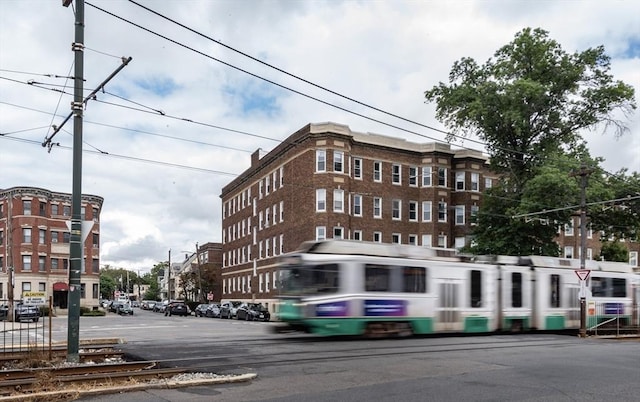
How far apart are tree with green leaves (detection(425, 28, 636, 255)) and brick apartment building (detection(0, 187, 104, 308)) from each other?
4339cm

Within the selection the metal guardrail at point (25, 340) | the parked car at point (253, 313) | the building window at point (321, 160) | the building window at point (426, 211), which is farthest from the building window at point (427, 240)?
the metal guardrail at point (25, 340)

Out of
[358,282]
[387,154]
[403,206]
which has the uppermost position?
[387,154]

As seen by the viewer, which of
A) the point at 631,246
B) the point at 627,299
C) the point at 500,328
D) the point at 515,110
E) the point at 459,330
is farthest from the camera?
the point at 631,246

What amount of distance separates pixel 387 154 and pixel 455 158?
23.8 feet

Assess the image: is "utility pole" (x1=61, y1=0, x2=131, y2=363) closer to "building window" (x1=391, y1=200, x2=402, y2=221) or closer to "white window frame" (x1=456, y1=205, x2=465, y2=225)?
"building window" (x1=391, y1=200, x2=402, y2=221)

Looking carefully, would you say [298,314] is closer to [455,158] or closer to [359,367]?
[359,367]

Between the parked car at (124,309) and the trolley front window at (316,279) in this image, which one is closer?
the trolley front window at (316,279)

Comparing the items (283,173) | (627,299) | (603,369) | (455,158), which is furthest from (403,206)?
(603,369)

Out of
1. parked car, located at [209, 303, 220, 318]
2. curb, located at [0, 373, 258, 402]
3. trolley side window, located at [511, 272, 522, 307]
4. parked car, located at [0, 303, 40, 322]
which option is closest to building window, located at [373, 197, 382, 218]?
parked car, located at [209, 303, 220, 318]

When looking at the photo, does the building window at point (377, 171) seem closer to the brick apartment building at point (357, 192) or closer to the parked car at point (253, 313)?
the brick apartment building at point (357, 192)

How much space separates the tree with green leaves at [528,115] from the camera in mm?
40344

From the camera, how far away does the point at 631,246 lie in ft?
230

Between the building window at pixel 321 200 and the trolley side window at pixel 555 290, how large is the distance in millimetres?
22043

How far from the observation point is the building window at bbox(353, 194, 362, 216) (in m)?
47.9
